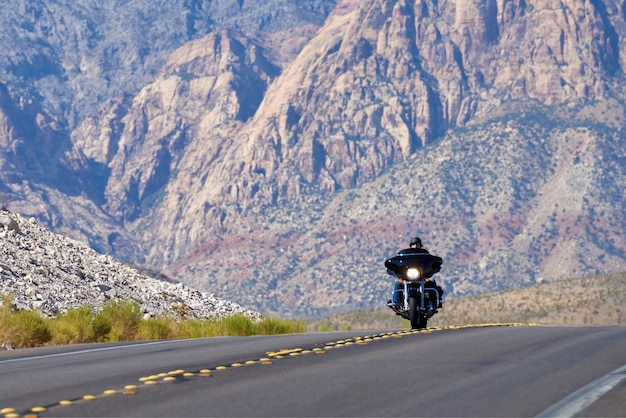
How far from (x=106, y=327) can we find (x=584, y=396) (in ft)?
42.3

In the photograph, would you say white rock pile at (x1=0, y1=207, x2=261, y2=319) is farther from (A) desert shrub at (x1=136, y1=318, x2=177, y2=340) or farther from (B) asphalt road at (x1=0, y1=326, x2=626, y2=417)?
(B) asphalt road at (x1=0, y1=326, x2=626, y2=417)

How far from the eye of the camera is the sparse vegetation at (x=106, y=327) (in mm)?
20141

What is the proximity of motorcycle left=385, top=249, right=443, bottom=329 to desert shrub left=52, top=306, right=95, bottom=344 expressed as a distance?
601cm

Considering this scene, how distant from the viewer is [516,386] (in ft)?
39.6

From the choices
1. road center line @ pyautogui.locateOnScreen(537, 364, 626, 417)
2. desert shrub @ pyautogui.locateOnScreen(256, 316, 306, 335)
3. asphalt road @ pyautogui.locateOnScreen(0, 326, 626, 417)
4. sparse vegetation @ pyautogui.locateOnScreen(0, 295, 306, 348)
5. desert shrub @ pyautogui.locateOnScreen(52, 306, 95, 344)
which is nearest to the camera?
road center line @ pyautogui.locateOnScreen(537, 364, 626, 417)

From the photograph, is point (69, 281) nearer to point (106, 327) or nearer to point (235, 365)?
point (106, 327)

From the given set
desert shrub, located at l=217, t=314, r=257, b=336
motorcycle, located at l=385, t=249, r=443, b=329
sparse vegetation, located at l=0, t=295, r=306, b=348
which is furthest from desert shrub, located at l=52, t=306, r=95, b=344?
motorcycle, located at l=385, t=249, r=443, b=329

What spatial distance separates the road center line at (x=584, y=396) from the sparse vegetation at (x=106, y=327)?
34.5 ft

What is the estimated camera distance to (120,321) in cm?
2350

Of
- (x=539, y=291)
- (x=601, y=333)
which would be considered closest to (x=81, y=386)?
(x=601, y=333)

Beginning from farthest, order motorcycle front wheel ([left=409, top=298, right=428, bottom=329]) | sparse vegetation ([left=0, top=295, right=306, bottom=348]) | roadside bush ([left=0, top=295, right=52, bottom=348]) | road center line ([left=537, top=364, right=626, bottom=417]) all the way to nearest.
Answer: motorcycle front wheel ([left=409, top=298, right=428, bottom=329]) < sparse vegetation ([left=0, top=295, right=306, bottom=348]) < roadside bush ([left=0, top=295, right=52, bottom=348]) < road center line ([left=537, top=364, right=626, bottom=417])

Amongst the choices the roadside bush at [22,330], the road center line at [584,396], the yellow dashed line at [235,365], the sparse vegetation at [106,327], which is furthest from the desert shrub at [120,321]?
the road center line at [584,396]

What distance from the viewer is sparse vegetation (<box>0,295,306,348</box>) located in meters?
20.1

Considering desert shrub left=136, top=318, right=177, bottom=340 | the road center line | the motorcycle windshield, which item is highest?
the motorcycle windshield
